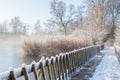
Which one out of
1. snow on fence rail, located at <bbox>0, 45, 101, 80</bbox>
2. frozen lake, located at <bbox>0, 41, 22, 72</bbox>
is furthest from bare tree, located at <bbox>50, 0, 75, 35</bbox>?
snow on fence rail, located at <bbox>0, 45, 101, 80</bbox>

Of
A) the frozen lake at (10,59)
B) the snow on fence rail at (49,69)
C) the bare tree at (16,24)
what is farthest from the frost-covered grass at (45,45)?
the bare tree at (16,24)


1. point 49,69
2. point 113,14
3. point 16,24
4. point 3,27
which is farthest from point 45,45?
point 3,27

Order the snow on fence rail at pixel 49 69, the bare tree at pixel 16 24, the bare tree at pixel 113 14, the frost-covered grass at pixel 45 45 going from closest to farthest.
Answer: the snow on fence rail at pixel 49 69
the frost-covered grass at pixel 45 45
the bare tree at pixel 113 14
the bare tree at pixel 16 24

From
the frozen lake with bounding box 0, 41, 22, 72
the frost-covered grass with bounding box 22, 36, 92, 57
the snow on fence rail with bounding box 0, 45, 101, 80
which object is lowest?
the frozen lake with bounding box 0, 41, 22, 72

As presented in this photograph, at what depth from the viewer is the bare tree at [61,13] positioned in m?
47.3

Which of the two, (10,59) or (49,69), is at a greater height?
(49,69)

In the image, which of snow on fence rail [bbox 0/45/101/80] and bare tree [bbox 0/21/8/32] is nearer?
snow on fence rail [bbox 0/45/101/80]

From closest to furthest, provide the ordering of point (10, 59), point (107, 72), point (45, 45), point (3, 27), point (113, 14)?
1. point (107, 72)
2. point (10, 59)
3. point (45, 45)
4. point (113, 14)
5. point (3, 27)

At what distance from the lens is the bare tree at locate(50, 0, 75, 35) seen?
47344 millimetres

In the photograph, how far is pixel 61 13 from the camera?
156 ft

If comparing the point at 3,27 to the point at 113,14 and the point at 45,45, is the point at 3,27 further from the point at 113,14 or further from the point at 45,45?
the point at 45,45

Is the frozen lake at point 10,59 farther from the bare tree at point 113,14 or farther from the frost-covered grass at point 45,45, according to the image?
the bare tree at point 113,14

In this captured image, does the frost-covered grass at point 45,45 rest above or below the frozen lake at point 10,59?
above

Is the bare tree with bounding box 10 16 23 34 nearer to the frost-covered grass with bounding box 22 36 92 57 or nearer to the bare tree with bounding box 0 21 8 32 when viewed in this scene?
the bare tree with bounding box 0 21 8 32
